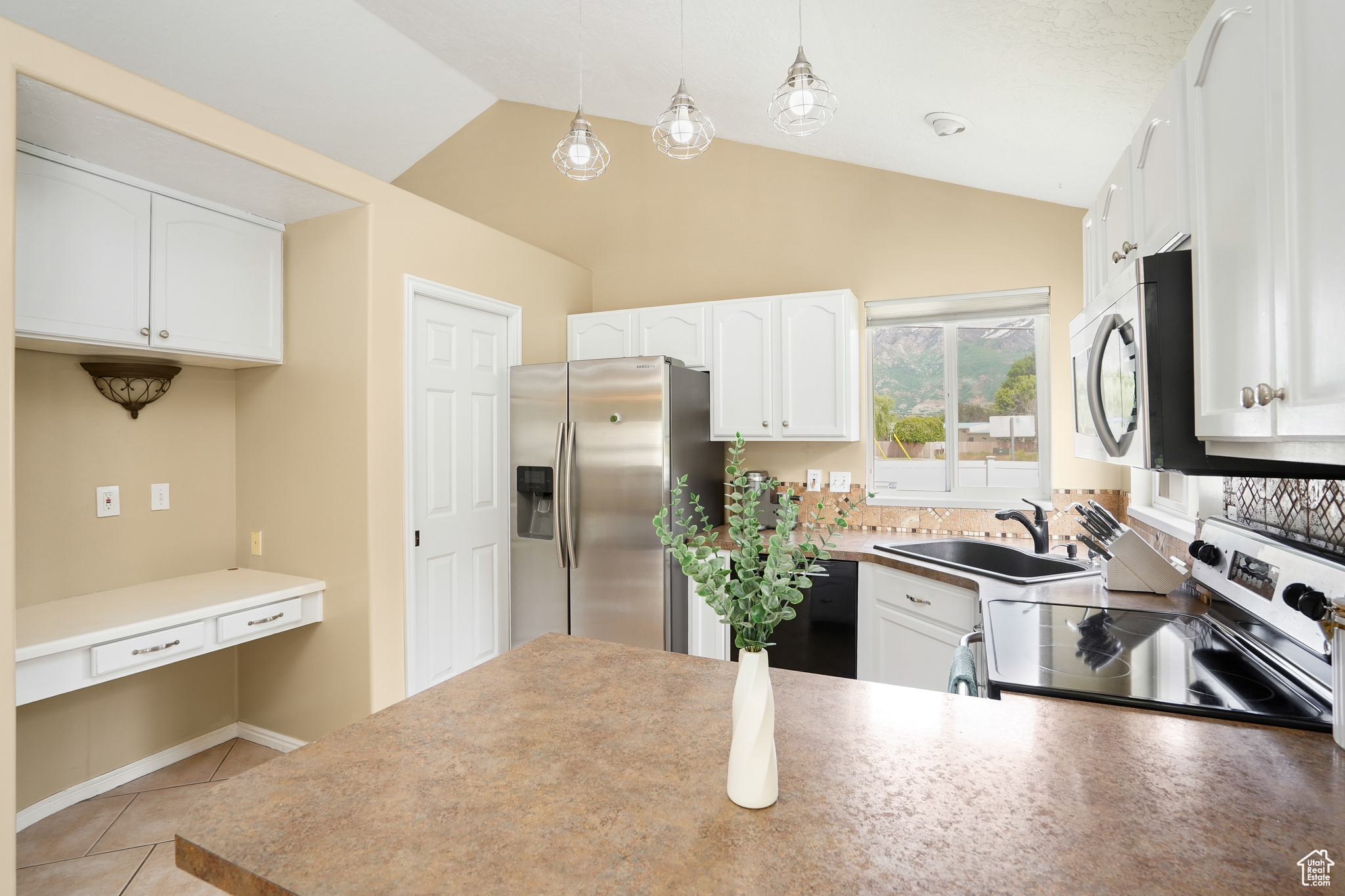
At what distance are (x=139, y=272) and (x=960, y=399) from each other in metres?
3.58

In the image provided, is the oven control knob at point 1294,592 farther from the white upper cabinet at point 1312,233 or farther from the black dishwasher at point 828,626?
the black dishwasher at point 828,626

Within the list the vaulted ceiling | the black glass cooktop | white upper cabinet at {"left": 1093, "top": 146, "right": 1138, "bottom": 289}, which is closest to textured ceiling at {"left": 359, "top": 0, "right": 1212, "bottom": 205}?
the vaulted ceiling

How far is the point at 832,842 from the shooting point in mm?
788

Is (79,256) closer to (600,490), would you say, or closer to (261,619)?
(261,619)

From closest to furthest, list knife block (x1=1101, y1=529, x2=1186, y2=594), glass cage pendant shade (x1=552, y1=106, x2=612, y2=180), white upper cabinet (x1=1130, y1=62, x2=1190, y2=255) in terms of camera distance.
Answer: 1. white upper cabinet (x1=1130, y1=62, x2=1190, y2=255)
2. glass cage pendant shade (x1=552, y1=106, x2=612, y2=180)
3. knife block (x1=1101, y1=529, x2=1186, y2=594)

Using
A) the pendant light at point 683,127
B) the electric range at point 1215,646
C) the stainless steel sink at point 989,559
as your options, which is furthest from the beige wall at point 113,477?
the electric range at point 1215,646

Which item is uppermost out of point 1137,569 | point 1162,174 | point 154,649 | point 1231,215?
point 1162,174

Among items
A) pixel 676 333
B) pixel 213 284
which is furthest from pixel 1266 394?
pixel 213 284

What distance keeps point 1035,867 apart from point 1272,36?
114 cm

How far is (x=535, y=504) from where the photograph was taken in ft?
10.9

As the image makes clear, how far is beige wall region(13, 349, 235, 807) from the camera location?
237 cm

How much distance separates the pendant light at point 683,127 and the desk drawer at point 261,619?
228cm

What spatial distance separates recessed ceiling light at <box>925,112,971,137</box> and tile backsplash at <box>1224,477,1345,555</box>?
5.05 ft

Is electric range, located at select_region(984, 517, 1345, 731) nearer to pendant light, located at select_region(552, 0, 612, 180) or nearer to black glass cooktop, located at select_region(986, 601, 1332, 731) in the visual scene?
black glass cooktop, located at select_region(986, 601, 1332, 731)
